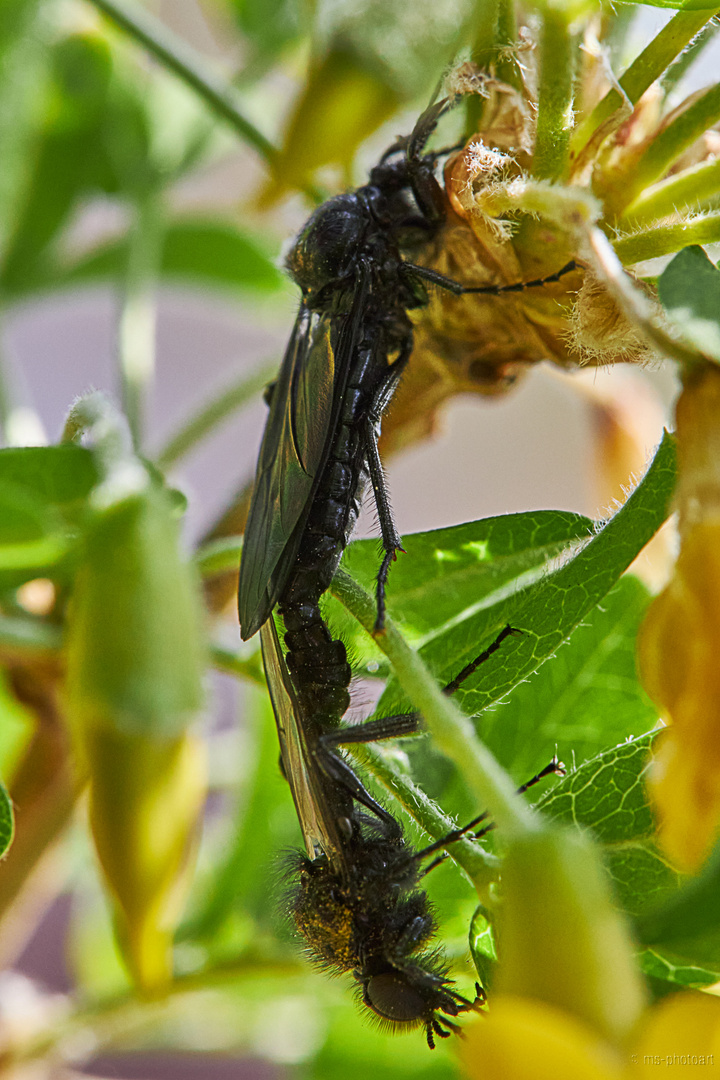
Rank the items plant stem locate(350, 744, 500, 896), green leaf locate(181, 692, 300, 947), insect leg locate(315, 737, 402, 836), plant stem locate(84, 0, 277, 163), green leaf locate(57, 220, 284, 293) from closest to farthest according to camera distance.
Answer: plant stem locate(350, 744, 500, 896), insect leg locate(315, 737, 402, 836), plant stem locate(84, 0, 277, 163), green leaf locate(181, 692, 300, 947), green leaf locate(57, 220, 284, 293)

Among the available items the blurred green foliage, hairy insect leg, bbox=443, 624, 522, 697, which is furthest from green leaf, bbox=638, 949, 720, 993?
hairy insect leg, bbox=443, 624, 522, 697

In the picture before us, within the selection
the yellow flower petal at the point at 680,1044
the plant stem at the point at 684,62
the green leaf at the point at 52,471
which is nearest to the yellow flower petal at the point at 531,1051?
the yellow flower petal at the point at 680,1044

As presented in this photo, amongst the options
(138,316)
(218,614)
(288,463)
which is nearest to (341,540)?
(288,463)

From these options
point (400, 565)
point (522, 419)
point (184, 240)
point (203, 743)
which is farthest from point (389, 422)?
point (522, 419)

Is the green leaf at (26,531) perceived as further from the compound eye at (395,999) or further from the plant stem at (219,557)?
the compound eye at (395,999)

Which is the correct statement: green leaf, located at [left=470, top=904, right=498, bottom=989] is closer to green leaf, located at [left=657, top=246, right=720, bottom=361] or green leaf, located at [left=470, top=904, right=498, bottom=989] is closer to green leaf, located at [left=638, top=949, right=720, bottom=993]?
green leaf, located at [left=638, top=949, right=720, bottom=993]

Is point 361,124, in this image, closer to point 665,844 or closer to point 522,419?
point 665,844
